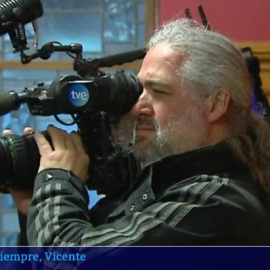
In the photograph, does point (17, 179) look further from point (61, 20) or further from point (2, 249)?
point (61, 20)

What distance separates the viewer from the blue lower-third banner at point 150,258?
901 mm

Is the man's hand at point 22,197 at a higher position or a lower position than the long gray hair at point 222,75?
lower

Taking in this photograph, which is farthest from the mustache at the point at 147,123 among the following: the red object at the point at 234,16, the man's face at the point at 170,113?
the red object at the point at 234,16

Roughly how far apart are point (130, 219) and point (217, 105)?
0.19m

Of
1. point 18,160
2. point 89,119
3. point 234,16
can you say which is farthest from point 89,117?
point 234,16

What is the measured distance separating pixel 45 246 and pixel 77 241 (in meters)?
0.04

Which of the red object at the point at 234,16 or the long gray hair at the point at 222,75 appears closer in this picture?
the long gray hair at the point at 222,75

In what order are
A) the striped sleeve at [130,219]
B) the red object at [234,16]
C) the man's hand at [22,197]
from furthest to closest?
the red object at [234,16] → the man's hand at [22,197] → the striped sleeve at [130,219]

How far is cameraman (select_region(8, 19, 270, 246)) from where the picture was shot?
0.90 meters

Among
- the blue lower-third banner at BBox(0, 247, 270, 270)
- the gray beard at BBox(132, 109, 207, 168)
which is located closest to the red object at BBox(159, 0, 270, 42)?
the gray beard at BBox(132, 109, 207, 168)

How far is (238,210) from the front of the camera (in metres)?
0.90

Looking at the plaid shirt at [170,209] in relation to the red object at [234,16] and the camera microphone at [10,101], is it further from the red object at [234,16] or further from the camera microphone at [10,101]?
the red object at [234,16]

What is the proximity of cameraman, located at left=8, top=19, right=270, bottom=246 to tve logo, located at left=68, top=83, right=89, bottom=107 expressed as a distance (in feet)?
0.17

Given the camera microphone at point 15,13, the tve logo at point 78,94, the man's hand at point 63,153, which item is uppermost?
the camera microphone at point 15,13
